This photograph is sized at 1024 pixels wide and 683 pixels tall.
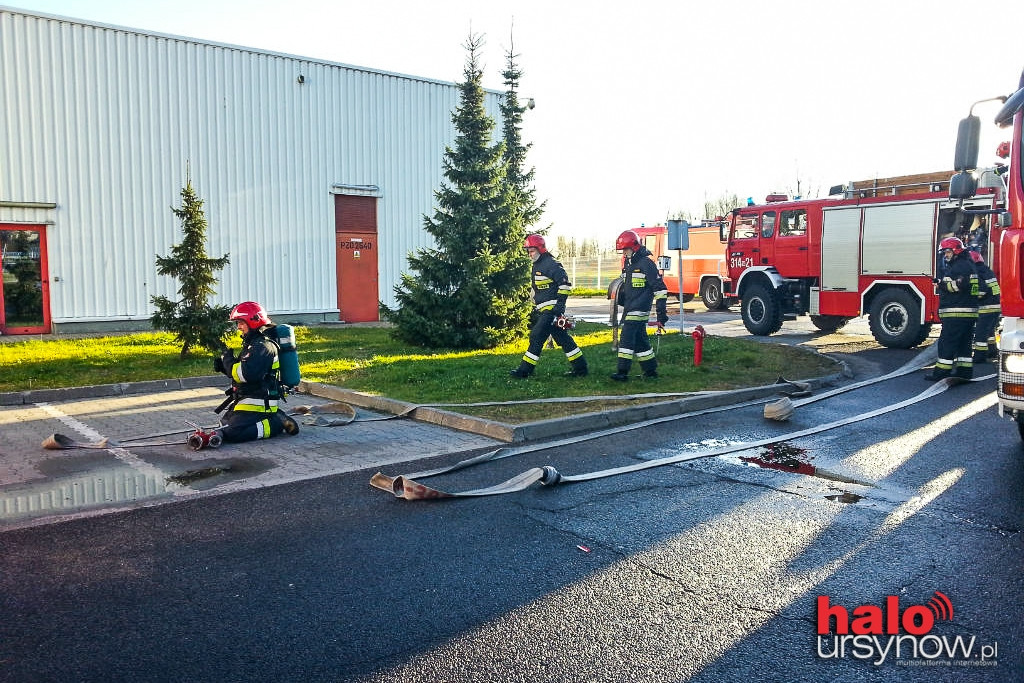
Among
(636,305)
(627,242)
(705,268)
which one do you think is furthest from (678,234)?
(705,268)

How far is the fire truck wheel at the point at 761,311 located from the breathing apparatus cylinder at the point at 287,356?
493 inches

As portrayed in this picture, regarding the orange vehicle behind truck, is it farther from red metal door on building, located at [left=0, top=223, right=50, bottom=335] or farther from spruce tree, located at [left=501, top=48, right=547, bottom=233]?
red metal door on building, located at [left=0, top=223, right=50, bottom=335]

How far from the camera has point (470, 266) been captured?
13812 mm

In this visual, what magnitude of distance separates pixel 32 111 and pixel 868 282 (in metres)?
17.7

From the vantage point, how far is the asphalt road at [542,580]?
3312mm

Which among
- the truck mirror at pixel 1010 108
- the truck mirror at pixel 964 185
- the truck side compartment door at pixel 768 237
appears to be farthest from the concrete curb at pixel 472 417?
the truck side compartment door at pixel 768 237

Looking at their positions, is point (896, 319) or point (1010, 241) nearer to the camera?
point (1010, 241)

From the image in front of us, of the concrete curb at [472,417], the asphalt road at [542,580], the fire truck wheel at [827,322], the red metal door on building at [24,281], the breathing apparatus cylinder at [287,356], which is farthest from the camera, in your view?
the fire truck wheel at [827,322]

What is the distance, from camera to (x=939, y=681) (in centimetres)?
314

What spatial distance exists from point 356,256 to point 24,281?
25.4ft

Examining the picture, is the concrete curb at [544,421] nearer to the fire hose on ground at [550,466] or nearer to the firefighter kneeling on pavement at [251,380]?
the fire hose on ground at [550,466]

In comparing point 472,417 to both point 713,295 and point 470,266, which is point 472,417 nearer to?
point 470,266

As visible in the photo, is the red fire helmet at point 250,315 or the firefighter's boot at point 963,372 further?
the firefighter's boot at point 963,372

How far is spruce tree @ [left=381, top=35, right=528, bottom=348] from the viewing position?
13.9 m
